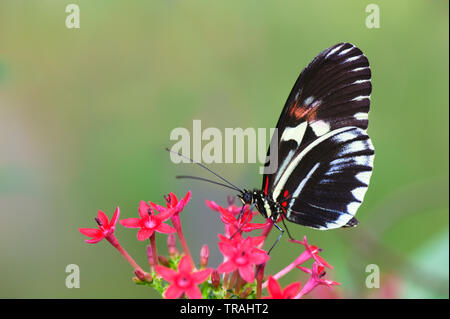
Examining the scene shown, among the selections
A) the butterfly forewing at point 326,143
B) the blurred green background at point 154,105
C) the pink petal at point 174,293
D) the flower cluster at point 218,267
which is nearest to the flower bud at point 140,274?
the flower cluster at point 218,267

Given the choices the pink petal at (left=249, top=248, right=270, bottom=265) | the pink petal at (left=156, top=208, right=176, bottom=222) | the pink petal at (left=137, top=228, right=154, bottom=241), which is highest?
the pink petal at (left=156, top=208, right=176, bottom=222)

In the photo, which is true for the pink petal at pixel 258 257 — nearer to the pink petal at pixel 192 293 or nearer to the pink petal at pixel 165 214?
the pink petal at pixel 192 293

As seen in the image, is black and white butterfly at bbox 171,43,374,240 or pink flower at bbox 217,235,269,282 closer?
pink flower at bbox 217,235,269,282

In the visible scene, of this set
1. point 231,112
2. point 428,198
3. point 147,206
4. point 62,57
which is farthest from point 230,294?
point 62,57

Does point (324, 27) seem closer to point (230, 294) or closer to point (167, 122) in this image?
point (167, 122)

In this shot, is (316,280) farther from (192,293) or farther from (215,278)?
(192,293)

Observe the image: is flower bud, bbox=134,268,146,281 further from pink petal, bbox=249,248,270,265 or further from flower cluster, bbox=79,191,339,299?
pink petal, bbox=249,248,270,265

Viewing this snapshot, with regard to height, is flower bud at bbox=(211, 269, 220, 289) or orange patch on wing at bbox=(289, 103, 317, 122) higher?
orange patch on wing at bbox=(289, 103, 317, 122)

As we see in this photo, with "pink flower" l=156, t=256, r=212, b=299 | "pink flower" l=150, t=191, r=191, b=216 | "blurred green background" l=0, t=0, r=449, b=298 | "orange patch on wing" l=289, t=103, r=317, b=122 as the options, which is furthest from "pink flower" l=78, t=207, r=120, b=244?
"blurred green background" l=0, t=0, r=449, b=298
